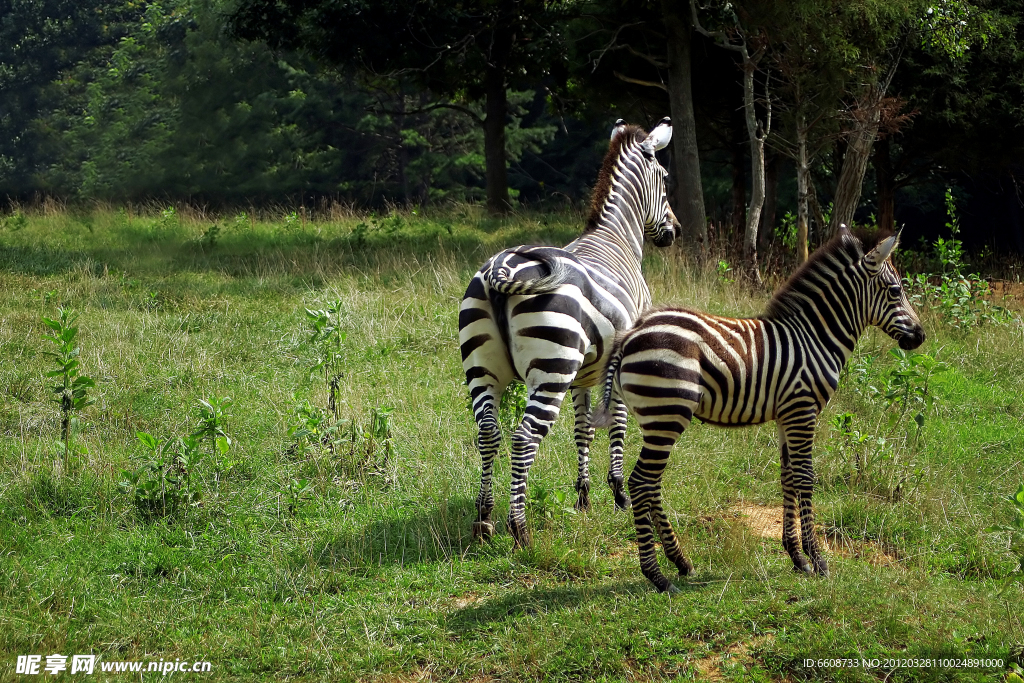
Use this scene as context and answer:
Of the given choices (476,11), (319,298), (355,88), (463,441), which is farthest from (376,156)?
(463,441)

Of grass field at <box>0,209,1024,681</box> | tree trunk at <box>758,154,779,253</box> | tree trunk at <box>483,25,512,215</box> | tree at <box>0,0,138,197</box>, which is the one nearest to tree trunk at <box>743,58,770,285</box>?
grass field at <box>0,209,1024,681</box>

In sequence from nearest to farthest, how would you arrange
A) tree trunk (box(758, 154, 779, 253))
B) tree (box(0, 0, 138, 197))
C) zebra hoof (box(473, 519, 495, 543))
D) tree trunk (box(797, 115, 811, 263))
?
zebra hoof (box(473, 519, 495, 543)) < tree trunk (box(797, 115, 811, 263)) < tree trunk (box(758, 154, 779, 253)) < tree (box(0, 0, 138, 197))

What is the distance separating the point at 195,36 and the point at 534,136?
612 inches

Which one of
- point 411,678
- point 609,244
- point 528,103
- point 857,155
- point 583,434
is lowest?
point 411,678

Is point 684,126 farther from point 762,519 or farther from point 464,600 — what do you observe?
point 464,600

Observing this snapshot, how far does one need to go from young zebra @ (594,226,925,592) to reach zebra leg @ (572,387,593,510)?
1.46m

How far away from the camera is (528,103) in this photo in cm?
4206

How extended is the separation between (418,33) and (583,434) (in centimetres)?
1571

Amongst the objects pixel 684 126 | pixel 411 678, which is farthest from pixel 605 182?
pixel 684 126

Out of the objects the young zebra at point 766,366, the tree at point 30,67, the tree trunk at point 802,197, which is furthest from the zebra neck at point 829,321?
the tree at point 30,67

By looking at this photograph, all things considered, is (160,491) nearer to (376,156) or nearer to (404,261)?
(404,261)

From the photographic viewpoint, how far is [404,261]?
1464 centimetres

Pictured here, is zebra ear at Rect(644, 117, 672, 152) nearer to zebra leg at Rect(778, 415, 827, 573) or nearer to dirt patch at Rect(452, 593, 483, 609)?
zebra leg at Rect(778, 415, 827, 573)

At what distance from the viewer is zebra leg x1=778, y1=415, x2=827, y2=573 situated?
17.9 ft
